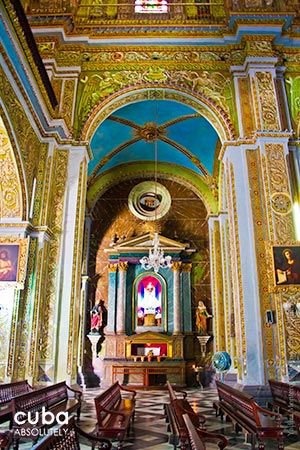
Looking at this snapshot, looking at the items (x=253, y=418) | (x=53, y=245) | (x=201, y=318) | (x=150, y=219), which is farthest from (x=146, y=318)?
(x=253, y=418)

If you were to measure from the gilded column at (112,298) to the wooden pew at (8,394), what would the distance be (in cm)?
562

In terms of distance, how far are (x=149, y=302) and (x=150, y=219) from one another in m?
2.62

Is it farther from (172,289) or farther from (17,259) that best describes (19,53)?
(172,289)

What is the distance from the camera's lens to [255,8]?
8805 millimetres

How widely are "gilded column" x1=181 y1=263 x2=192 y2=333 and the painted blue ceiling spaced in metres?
3.10

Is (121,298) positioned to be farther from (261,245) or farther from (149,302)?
(261,245)

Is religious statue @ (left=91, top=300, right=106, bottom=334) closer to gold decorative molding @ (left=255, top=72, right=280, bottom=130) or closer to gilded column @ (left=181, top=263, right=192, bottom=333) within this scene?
gilded column @ (left=181, top=263, right=192, bottom=333)

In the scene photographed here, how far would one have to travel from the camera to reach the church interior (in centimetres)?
571

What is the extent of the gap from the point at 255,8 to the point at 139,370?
9.40 meters

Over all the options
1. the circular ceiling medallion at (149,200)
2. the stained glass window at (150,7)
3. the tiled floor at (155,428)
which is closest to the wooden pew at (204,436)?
the tiled floor at (155,428)

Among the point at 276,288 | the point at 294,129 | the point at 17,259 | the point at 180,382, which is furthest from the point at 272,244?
the point at 180,382

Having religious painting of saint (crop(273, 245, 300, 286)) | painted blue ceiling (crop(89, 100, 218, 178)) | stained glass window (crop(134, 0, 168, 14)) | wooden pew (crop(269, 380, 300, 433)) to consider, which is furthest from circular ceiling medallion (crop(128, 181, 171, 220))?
wooden pew (crop(269, 380, 300, 433))

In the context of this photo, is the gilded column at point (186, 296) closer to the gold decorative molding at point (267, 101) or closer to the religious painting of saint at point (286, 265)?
the religious painting of saint at point (286, 265)

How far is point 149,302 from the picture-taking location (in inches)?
474
